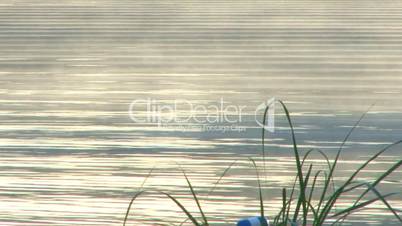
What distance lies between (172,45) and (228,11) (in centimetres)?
357

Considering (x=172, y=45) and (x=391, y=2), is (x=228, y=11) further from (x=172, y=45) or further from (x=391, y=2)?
(x=172, y=45)

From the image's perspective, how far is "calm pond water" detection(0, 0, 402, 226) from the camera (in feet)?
15.0

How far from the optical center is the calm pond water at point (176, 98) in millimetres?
4574

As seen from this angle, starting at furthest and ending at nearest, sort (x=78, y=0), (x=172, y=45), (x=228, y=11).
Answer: (x=78, y=0), (x=228, y=11), (x=172, y=45)

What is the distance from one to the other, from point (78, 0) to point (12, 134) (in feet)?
32.5

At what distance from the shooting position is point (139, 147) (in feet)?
19.0

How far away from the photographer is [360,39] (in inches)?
406

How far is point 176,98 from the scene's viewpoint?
7.33 m

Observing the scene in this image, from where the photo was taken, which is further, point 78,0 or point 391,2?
point 78,0

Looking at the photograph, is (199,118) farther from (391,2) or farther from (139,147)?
(391,2)

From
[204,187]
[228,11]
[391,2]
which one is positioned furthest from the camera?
[391,2]

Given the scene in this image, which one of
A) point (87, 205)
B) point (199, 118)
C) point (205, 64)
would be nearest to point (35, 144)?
point (199, 118)

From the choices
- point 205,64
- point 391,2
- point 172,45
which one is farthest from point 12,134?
point 391,2

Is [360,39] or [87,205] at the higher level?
[360,39]
